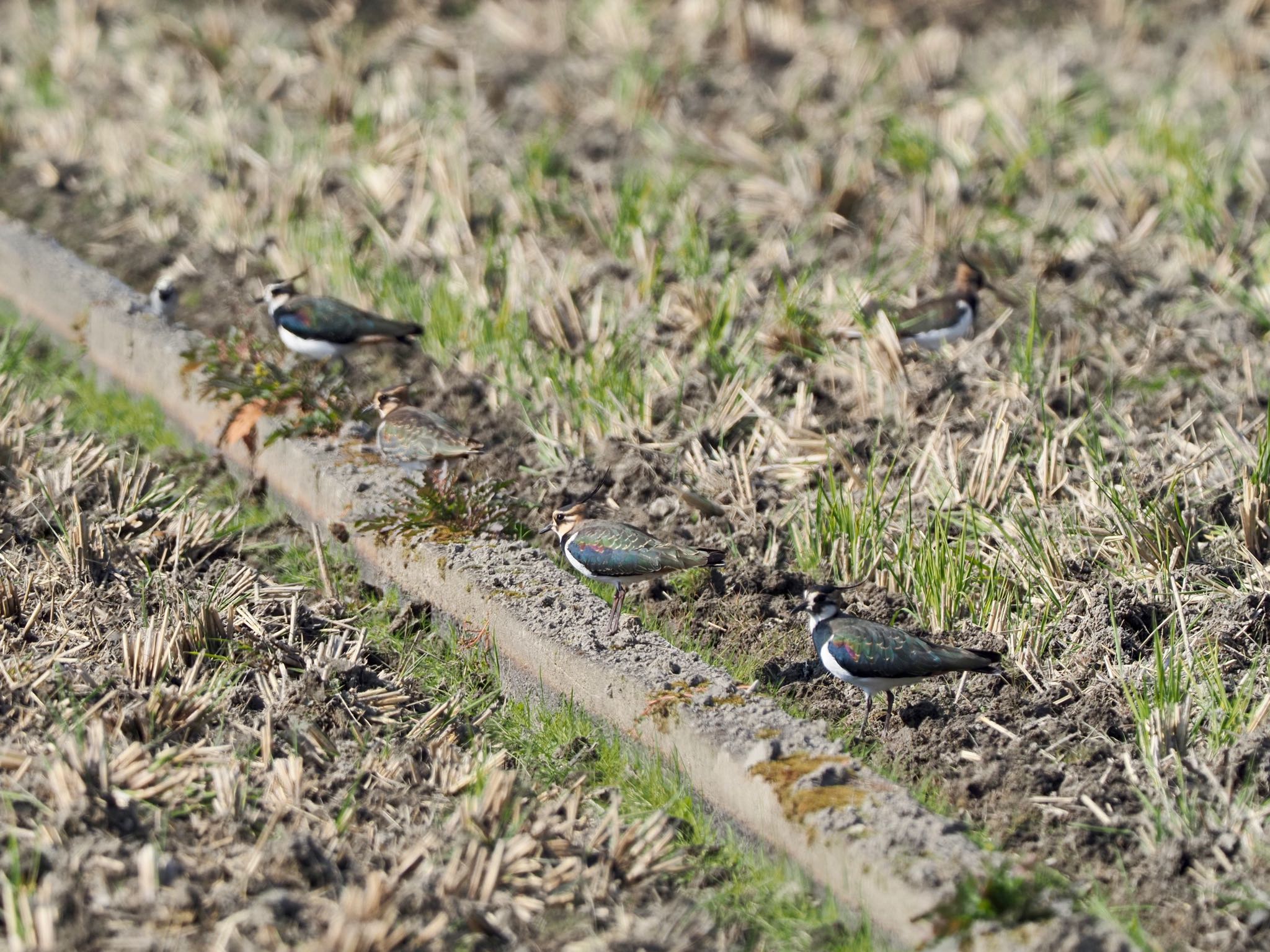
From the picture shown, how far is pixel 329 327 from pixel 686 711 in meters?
3.05

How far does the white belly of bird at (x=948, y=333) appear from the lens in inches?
279

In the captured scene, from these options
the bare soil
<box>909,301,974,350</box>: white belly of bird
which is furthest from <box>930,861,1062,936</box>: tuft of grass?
<box>909,301,974,350</box>: white belly of bird

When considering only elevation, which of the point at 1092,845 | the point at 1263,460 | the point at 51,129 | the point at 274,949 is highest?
the point at 1263,460

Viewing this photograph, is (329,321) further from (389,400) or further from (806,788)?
(806,788)

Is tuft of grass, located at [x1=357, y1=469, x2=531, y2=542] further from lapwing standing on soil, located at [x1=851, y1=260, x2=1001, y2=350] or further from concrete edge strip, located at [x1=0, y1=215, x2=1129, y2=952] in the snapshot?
lapwing standing on soil, located at [x1=851, y1=260, x2=1001, y2=350]

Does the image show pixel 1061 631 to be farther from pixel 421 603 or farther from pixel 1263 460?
pixel 421 603

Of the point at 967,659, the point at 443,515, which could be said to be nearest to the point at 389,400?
the point at 443,515

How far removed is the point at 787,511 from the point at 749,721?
62.5 inches

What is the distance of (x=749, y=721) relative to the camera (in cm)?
475

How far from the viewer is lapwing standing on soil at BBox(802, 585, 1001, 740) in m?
4.86

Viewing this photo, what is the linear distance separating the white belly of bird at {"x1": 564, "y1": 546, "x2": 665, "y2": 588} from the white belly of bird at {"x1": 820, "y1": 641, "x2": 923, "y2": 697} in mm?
723

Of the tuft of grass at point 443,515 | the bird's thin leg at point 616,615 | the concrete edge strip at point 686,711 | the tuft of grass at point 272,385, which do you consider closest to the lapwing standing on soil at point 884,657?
the concrete edge strip at point 686,711

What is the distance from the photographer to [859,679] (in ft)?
16.1

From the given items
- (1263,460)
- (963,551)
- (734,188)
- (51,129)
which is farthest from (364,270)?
(1263,460)
